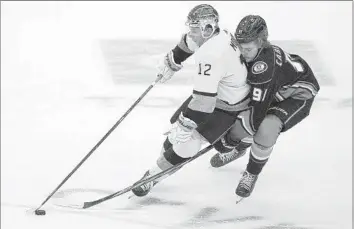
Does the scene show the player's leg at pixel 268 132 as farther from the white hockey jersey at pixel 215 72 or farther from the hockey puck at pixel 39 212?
the hockey puck at pixel 39 212

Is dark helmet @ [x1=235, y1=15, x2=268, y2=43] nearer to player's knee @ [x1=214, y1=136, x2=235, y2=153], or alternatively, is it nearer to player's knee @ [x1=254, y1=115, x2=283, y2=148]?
player's knee @ [x1=254, y1=115, x2=283, y2=148]

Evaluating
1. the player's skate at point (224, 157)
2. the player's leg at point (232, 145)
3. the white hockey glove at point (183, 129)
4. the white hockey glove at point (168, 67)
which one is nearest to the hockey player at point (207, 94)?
the white hockey glove at point (183, 129)

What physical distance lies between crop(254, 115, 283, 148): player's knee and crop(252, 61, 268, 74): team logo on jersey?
267mm

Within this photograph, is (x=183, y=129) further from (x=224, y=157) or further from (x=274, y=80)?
(x=224, y=157)

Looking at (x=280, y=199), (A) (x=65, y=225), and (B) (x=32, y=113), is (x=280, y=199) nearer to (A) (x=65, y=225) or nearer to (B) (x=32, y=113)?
(A) (x=65, y=225)

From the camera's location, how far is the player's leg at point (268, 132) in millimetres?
4965

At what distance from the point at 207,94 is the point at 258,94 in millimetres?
370

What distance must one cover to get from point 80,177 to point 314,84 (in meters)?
1.39

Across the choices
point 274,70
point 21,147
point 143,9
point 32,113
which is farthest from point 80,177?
point 143,9

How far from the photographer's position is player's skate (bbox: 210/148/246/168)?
18.1 ft

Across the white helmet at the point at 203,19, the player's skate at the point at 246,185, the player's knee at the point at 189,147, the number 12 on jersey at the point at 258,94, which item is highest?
the white helmet at the point at 203,19

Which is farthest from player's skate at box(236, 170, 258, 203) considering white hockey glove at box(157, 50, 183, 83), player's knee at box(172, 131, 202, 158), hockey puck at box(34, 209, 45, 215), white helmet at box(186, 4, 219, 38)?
hockey puck at box(34, 209, 45, 215)

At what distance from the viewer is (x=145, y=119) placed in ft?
20.1

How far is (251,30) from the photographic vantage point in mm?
4816
